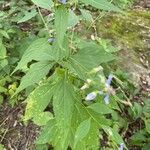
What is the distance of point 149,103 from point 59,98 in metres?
1.43

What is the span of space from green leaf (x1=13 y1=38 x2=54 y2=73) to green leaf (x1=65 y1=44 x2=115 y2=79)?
0.13 meters

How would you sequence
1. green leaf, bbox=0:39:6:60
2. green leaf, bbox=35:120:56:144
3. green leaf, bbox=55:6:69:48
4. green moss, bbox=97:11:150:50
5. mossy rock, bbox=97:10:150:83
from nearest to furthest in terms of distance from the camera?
green leaf, bbox=55:6:69:48 → green leaf, bbox=35:120:56:144 → green leaf, bbox=0:39:6:60 → mossy rock, bbox=97:10:150:83 → green moss, bbox=97:11:150:50

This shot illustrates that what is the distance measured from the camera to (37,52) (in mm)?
1892

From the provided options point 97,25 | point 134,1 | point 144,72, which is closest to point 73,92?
point 144,72

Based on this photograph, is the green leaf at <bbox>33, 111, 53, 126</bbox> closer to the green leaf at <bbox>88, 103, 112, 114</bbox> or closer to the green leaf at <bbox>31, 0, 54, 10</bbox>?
the green leaf at <bbox>88, 103, 112, 114</bbox>

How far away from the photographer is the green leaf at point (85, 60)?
1.89 metres

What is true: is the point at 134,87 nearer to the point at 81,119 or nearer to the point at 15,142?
the point at 15,142

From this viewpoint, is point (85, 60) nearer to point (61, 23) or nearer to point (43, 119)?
point (61, 23)

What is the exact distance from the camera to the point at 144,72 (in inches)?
143

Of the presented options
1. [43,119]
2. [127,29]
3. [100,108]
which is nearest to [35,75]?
[100,108]

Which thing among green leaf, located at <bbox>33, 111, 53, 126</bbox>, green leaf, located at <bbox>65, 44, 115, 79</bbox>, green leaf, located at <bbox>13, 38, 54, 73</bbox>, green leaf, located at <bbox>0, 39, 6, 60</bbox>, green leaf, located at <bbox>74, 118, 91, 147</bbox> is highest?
green leaf, located at <bbox>13, 38, 54, 73</bbox>

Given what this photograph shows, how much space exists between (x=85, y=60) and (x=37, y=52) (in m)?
0.25

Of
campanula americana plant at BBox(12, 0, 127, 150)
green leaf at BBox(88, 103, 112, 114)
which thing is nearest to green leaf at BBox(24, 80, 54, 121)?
campanula americana plant at BBox(12, 0, 127, 150)

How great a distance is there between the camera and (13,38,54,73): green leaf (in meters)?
1.89
